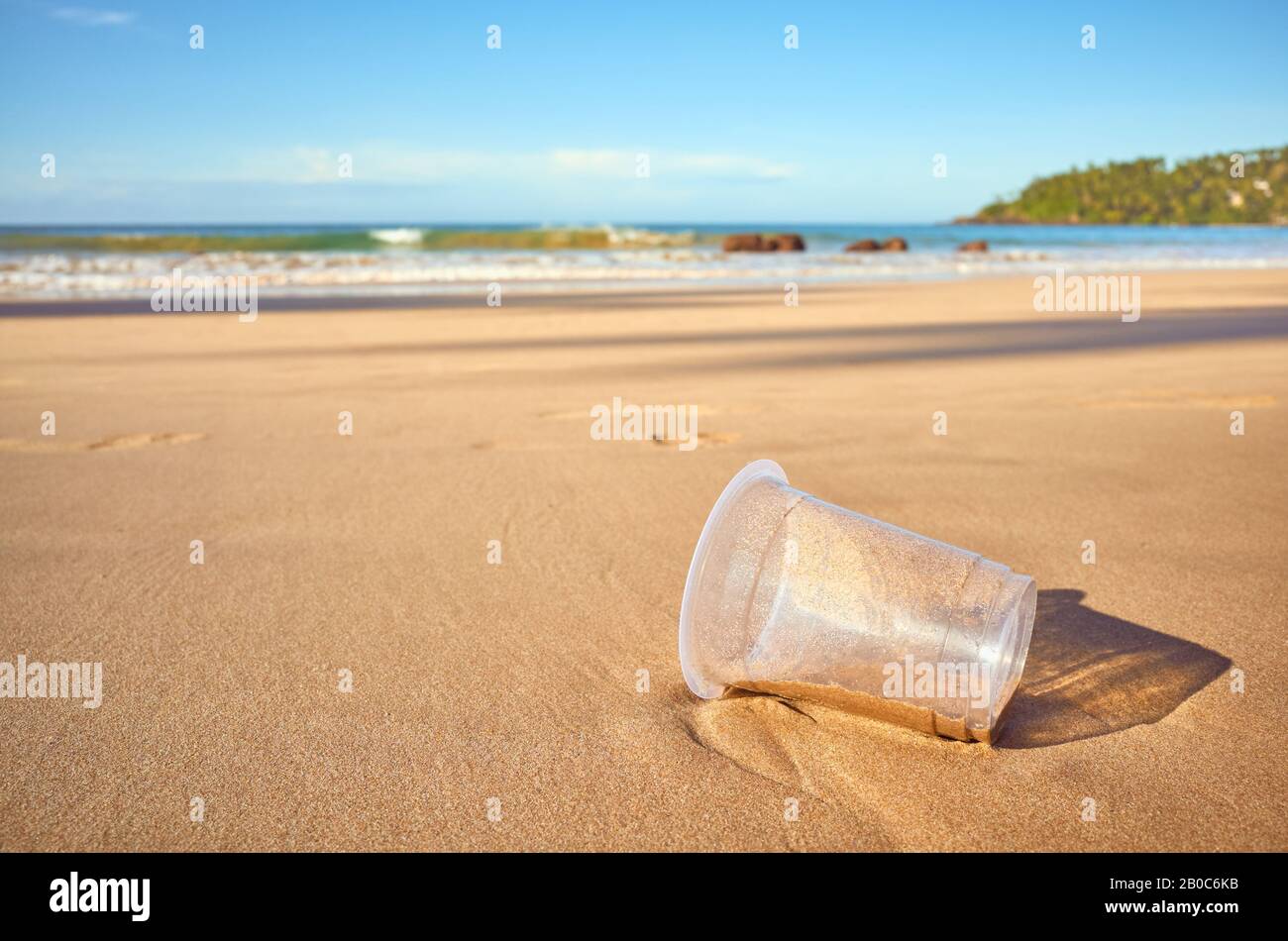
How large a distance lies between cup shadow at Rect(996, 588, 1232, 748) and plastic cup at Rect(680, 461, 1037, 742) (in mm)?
161

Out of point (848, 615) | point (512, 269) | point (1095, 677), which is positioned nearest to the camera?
point (848, 615)

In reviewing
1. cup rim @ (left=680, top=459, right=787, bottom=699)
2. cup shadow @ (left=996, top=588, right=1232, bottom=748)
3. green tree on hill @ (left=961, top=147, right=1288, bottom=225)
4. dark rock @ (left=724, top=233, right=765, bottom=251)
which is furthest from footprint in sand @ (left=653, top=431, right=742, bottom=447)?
green tree on hill @ (left=961, top=147, right=1288, bottom=225)

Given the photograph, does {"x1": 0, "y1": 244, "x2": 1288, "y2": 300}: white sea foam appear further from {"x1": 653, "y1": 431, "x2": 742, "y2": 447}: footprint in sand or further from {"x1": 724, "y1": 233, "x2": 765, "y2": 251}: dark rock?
{"x1": 653, "y1": 431, "x2": 742, "y2": 447}: footprint in sand

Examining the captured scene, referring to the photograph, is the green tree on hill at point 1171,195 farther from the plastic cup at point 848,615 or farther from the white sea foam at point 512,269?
the plastic cup at point 848,615

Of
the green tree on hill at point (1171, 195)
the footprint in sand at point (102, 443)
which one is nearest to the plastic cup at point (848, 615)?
the footprint in sand at point (102, 443)

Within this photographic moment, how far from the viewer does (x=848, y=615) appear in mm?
2150

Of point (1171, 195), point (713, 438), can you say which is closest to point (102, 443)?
point (713, 438)

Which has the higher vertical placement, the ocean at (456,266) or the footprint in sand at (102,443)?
the ocean at (456,266)

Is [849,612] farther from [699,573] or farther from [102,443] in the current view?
[102,443]

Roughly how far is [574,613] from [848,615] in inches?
41.4

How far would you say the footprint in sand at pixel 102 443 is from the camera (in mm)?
5141

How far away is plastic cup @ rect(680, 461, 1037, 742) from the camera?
207 cm

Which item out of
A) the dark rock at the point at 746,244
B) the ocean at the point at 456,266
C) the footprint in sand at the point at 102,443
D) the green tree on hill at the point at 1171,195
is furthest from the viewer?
the green tree on hill at the point at 1171,195

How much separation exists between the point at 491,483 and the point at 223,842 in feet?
8.70
